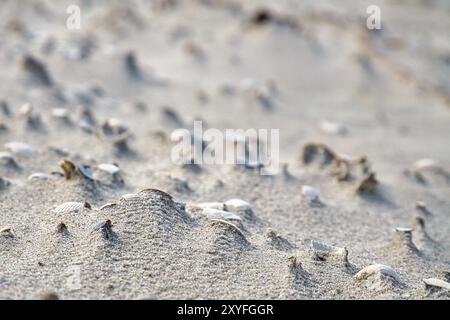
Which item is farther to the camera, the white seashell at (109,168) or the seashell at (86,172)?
the white seashell at (109,168)

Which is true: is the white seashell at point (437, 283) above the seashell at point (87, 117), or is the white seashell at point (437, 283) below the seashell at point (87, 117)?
below

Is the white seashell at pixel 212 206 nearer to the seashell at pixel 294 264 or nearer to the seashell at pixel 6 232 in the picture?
the seashell at pixel 294 264

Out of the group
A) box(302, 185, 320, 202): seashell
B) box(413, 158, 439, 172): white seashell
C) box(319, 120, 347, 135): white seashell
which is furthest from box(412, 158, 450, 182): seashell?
box(302, 185, 320, 202): seashell

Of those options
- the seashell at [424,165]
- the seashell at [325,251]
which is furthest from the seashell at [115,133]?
the seashell at [424,165]

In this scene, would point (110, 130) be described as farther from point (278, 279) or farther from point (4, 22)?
point (4, 22)

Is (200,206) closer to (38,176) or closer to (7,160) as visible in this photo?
(38,176)

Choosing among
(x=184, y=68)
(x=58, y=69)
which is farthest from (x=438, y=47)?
(x=58, y=69)

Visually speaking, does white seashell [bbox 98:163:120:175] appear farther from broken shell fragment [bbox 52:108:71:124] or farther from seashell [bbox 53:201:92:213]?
broken shell fragment [bbox 52:108:71:124]
